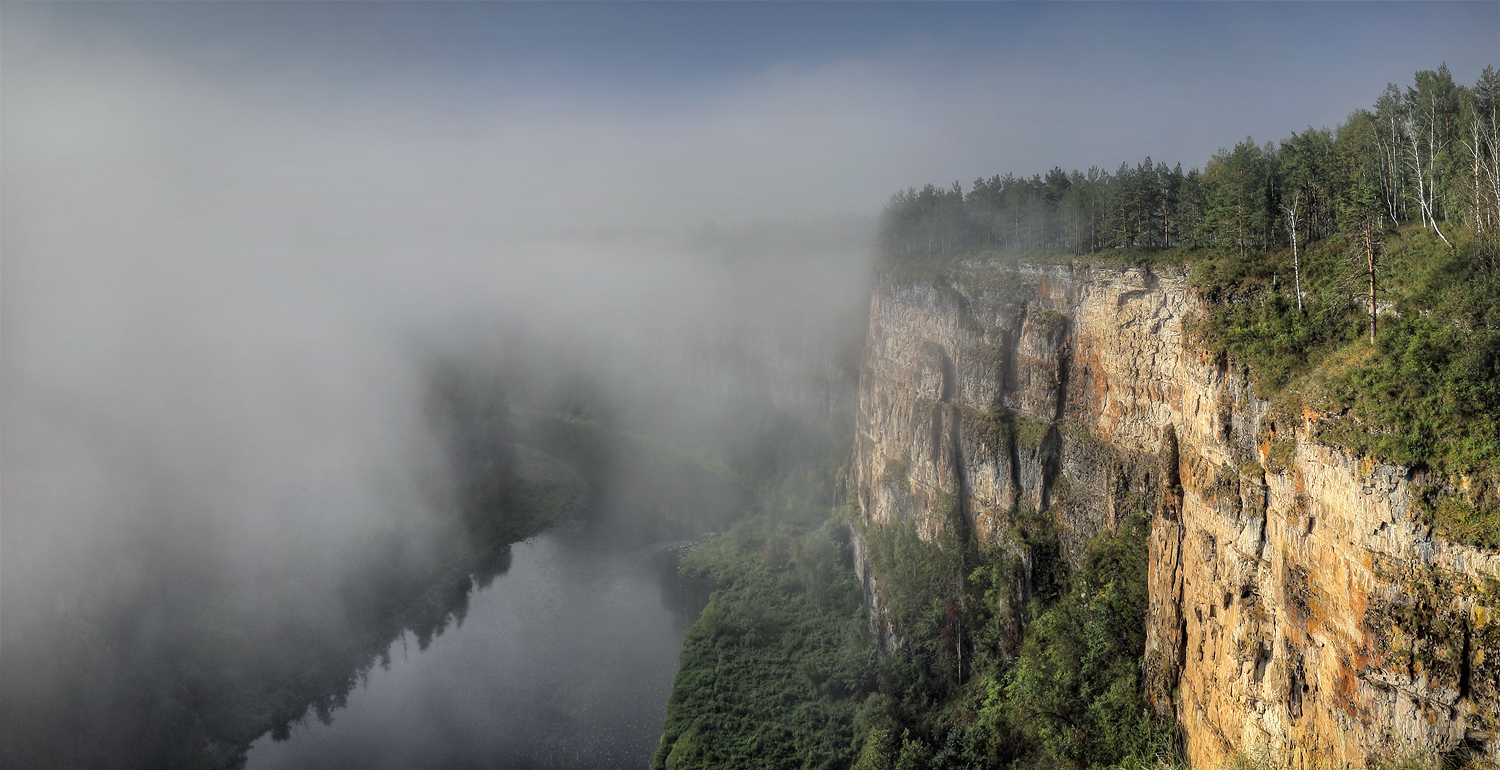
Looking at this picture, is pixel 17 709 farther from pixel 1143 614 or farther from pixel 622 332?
pixel 622 332

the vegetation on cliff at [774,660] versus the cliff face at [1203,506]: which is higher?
the cliff face at [1203,506]

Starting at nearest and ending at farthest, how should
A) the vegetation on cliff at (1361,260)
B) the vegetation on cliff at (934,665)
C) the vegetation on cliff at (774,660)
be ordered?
the vegetation on cliff at (1361,260) < the vegetation on cliff at (934,665) < the vegetation on cliff at (774,660)

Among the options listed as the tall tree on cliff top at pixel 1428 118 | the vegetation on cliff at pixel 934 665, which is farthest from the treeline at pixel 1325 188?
the vegetation on cliff at pixel 934 665

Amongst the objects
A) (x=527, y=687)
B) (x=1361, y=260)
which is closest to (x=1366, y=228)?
(x=1361, y=260)

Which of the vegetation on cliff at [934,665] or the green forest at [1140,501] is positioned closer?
the green forest at [1140,501]

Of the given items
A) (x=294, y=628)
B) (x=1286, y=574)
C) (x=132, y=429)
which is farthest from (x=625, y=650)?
(x=132, y=429)

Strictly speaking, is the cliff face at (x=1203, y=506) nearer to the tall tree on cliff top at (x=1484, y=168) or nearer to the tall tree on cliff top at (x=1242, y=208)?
the tall tree on cliff top at (x=1242, y=208)

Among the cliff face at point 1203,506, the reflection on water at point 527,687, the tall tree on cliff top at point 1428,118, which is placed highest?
the tall tree on cliff top at point 1428,118
